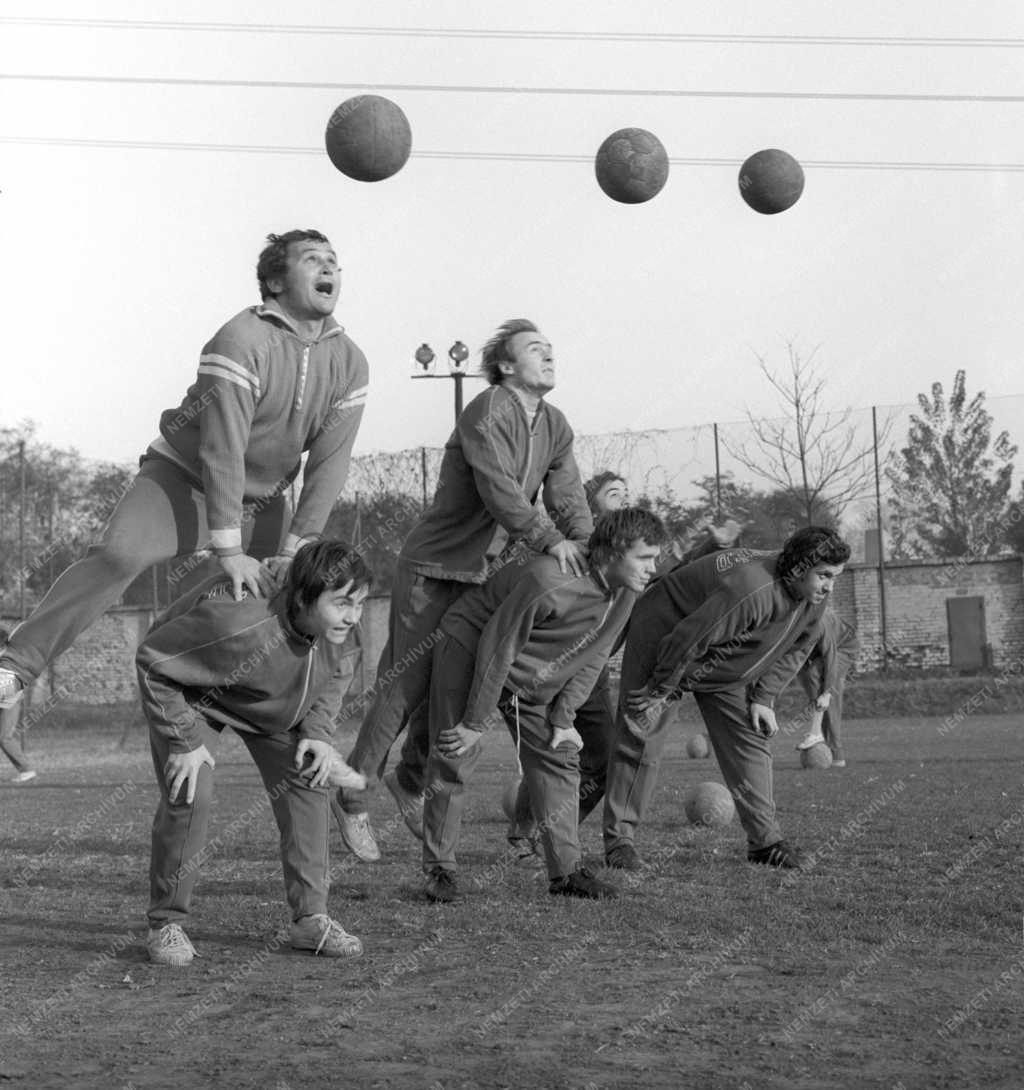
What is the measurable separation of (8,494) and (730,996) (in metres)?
25.0

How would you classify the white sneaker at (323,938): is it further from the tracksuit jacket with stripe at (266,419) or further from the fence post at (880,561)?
the fence post at (880,561)

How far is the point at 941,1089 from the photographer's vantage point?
3191 millimetres

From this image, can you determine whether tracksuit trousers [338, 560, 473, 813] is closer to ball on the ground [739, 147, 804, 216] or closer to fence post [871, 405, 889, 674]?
ball on the ground [739, 147, 804, 216]

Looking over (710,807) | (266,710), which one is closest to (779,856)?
(710,807)

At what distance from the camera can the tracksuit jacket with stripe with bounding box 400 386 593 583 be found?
640cm

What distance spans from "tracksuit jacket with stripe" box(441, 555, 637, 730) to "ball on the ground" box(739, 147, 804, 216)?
4.48m

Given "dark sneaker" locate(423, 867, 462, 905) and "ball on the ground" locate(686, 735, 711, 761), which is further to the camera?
"ball on the ground" locate(686, 735, 711, 761)

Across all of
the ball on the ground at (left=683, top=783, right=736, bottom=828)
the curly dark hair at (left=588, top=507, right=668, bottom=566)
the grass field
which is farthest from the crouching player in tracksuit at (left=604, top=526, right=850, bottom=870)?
the ball on the ground at (left=683, top=783, right=736, bottom=828)

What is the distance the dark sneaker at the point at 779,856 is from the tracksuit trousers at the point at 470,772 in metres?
1.14

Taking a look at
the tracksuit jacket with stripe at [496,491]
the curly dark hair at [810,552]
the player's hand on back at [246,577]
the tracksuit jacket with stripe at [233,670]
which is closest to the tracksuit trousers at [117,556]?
the player's hand on back at [246,577]

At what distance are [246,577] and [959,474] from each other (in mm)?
33093

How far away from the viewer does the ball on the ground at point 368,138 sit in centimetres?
779

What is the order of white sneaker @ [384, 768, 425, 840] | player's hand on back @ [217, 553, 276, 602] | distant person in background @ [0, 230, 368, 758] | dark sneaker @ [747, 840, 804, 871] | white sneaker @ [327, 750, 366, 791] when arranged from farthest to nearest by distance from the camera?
white sneaker @ [384, 768, 425, 840] → dark sneaker @ [747, 840, 804, 871] → distant person in background @ [0, 230, 368, 758] → player's hand on back @ [217, 553, 276, 602] → white sneaker @ [327, 750, 366, 791]

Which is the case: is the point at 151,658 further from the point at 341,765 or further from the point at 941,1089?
the point at 941,1089
